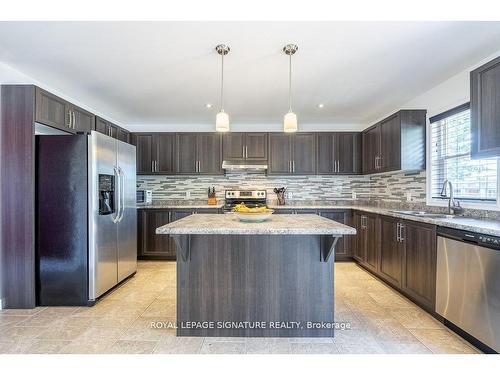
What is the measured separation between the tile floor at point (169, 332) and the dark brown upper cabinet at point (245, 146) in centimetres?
253

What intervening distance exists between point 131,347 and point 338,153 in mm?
4124

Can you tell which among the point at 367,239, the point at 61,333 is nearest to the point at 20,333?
the point at 61,333

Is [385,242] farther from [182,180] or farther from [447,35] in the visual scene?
[182,180]

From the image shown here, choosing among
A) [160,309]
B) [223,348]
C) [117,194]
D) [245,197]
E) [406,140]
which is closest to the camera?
[223,348]

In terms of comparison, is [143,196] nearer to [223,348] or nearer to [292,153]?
[292,153]

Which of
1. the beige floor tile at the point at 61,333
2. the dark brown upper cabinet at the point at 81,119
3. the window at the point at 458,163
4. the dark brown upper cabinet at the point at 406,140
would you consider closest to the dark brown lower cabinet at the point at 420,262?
the window at the point at 458,163

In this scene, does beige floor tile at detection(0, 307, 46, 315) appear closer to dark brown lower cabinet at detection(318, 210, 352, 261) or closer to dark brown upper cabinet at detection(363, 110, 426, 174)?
dark brown lower cabinet at detection(318, 210, 352, 261)

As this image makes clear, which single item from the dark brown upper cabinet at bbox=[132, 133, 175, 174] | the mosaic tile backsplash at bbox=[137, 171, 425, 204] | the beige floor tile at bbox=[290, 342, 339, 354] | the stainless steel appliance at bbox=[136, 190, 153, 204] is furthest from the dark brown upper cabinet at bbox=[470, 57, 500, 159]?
the stainless steel appliance at bbox=[136, 190, 153, 204]

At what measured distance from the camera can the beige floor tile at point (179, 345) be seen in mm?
2016

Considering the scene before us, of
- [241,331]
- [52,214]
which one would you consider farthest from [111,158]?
[241,331]

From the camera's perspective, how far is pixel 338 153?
15.9ft

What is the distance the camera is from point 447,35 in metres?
2.23

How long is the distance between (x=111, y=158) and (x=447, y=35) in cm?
345
